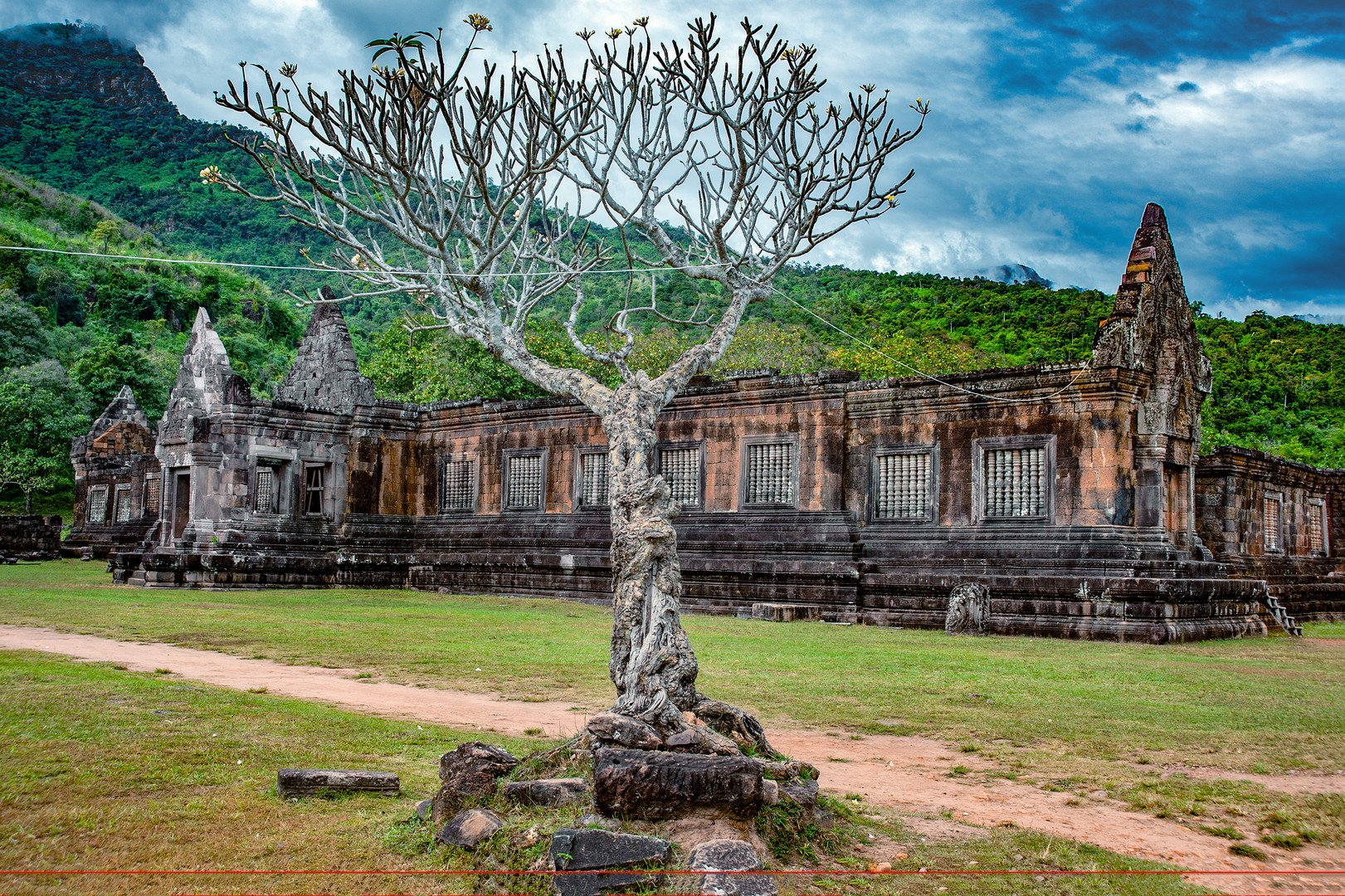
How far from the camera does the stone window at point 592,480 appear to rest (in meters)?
23.5

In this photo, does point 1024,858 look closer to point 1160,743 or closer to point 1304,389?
point 1160,743

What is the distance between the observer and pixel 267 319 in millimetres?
65812

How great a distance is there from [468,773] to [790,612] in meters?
13.7

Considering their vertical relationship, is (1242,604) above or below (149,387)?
below

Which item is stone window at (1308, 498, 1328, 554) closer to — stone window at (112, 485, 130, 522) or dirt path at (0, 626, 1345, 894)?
dirt path at (0, 626, 1345, 894)

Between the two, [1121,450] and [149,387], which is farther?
[149,387]

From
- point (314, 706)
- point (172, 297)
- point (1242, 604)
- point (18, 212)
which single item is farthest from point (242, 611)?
point (18, 212)

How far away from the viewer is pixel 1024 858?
4988mm

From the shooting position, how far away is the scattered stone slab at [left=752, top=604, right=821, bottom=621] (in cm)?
1844

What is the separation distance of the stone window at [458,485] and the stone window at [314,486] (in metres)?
2.91

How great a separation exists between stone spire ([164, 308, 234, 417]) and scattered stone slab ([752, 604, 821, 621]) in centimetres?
1594

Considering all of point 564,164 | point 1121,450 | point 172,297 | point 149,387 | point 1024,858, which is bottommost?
point 1024,858

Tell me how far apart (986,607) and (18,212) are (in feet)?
244

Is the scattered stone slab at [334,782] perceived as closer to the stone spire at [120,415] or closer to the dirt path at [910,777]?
the dirt path at [910,777]
